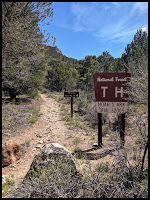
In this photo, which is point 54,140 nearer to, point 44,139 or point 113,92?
point 44,139

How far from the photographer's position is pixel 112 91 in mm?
3658

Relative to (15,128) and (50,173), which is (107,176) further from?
(15,128)

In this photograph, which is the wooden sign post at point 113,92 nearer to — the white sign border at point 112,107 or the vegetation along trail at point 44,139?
the white sign border at point 112,107

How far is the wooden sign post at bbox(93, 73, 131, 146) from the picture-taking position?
11.8 feet

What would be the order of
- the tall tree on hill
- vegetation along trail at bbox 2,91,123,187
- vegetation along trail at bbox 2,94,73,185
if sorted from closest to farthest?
vegetation along trail at bbox 2,94,73,185, vegetation along trail at bbox 2,91,123,187, the tall tree on hill

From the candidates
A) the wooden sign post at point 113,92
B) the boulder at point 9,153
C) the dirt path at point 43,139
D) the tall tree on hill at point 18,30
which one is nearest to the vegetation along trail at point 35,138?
the dirt path at point 43,139

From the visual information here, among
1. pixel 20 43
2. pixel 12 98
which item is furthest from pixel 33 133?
pixel 12 98

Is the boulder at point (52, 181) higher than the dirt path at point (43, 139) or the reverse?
higher

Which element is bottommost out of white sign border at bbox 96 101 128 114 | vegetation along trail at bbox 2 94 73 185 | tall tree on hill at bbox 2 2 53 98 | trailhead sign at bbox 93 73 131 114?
vegetation along trail at bbox 2 94 73 185

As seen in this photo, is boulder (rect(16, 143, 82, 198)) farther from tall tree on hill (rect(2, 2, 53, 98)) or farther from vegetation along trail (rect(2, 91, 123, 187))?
tall tree on hill (rect(2, 2, 53, 98))

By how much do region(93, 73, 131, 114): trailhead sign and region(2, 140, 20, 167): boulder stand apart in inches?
106

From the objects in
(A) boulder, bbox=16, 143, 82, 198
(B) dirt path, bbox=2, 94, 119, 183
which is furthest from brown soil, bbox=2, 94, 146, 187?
(A) boulder, bbox=16, 143, 82, 198

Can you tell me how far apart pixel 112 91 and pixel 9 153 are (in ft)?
10.9

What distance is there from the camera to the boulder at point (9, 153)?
3193 millimetres
